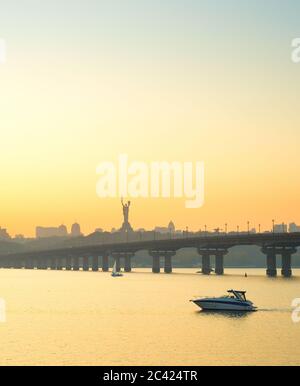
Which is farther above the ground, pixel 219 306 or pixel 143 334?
pixel 219 306

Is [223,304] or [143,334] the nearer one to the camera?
[143,334]

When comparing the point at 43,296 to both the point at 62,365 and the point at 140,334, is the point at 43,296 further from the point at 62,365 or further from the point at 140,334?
the point at 62,365

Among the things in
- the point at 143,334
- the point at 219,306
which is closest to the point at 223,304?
the point at 219,306

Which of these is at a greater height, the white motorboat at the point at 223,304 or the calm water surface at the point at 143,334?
the white motorboat at the point at 223,304

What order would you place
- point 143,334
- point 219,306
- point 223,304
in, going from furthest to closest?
point 219,306 < point 223,304 < point 143,334

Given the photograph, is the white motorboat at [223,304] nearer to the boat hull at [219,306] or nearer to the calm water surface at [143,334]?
the boat hull at [219,306]

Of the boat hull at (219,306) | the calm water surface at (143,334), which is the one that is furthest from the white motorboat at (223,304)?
the calm water surface at (143,334)

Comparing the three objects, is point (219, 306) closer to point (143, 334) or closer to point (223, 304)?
point (223, 304)

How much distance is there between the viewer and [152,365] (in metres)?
72.1

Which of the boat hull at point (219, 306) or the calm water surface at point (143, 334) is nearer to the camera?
the calm water surface at point (143, 334)

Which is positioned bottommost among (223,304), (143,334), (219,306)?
(143,334)
